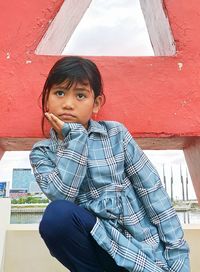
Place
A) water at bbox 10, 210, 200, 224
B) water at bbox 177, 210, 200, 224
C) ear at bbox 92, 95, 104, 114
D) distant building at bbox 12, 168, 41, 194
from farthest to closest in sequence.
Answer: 1. water at bbox 10, 210, 200, 224
2. water at bbox 177, 210, 200, 224
3. distant building at bbox 12, 168, 41, 194
4. ear at bbox 92, 95, 104, 114

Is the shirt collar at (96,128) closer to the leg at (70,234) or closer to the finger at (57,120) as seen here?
the finger at (57,120)

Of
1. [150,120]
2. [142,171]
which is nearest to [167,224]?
[142,171]

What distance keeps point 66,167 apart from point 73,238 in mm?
190

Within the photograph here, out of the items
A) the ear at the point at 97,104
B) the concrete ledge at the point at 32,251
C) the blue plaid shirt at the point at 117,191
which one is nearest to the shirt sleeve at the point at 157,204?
the blue plaid shirt at the point at 117,191

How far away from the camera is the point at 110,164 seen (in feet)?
3.89

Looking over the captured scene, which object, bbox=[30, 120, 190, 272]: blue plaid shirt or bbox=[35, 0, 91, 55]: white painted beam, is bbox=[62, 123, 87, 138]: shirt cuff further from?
bbox=[35, 0, 91, 55]: white painted beam

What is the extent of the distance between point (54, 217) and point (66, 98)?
0.37 m

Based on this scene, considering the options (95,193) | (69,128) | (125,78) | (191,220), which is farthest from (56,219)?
(191,220)

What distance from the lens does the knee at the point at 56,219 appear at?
3.43ft

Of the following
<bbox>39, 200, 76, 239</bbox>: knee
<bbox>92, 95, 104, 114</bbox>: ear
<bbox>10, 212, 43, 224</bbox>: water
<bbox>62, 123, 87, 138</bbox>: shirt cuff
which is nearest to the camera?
<bbox>39, 200, 76, 239</bbox>: knee

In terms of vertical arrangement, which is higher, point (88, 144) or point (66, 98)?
point (66, 98)

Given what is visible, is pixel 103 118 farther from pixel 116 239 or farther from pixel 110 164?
pixel 116 239

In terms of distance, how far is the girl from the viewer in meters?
1.07

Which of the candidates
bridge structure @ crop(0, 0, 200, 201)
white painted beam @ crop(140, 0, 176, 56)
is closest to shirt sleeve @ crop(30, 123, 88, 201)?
bridge structure @ crop(0, 0, 200, 201)
